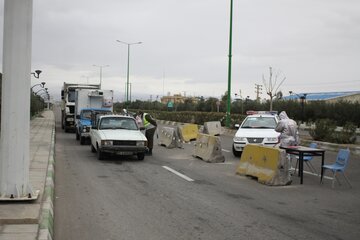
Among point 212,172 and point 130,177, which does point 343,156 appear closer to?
point 212,172

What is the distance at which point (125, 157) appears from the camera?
16.3 metres

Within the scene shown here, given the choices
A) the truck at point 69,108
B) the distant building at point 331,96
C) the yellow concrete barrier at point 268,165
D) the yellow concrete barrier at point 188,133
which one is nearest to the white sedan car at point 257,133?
the yellow concrete barrier at point 268,165

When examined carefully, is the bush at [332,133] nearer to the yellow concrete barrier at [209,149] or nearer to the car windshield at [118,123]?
the yellow concrete barrier at [209,149]

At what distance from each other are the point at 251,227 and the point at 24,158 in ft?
12.3

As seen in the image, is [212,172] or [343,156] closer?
[343,156]

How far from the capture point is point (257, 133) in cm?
1683

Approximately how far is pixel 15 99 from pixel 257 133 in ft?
35.7

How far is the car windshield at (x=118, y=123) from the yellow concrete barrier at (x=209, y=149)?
2.41 meters

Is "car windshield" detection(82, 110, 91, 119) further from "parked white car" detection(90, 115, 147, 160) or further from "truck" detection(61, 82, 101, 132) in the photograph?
"parked white car" detection(90, 115, 147, 160)

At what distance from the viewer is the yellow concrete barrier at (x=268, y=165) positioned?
10938 millimetres

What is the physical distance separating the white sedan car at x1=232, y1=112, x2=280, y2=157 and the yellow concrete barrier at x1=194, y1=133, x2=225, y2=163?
1.38 metres

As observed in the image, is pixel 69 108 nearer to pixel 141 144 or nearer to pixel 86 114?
pixel 86 114

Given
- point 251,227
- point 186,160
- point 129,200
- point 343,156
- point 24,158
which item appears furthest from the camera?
point 186,160

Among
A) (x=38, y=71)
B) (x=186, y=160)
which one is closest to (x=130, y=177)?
(x=186, y=160)
